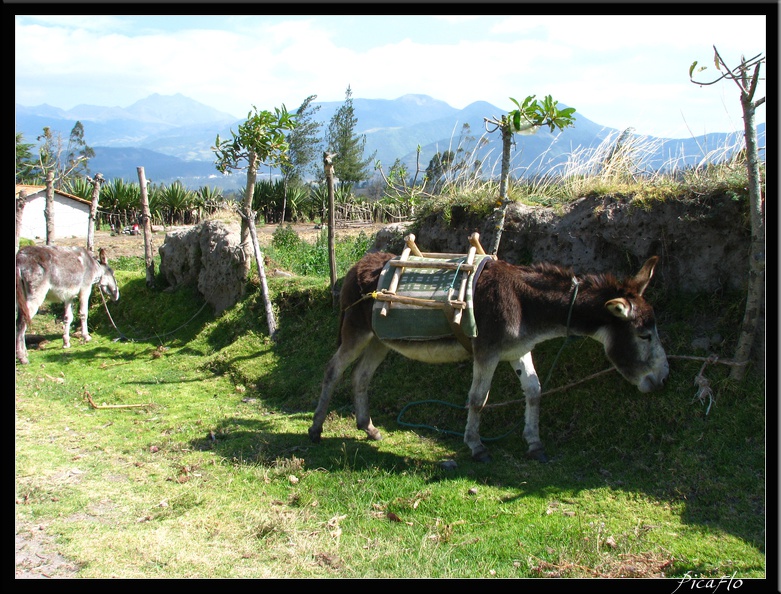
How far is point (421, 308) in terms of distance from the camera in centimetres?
612

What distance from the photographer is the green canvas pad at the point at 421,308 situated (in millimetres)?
6094

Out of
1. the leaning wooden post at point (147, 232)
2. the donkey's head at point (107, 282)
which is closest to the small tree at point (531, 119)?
the leaning wooden post at point (147, 232)

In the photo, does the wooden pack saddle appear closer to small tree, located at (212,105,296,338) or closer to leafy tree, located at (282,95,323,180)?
small tree, located at (212,105,296,338)

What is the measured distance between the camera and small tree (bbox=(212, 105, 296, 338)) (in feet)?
34.4

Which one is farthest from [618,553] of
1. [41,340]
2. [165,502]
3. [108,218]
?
[108,218]

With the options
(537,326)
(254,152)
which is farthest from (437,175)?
(537,326)

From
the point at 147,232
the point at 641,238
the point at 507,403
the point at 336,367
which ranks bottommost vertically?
the point at 507,403

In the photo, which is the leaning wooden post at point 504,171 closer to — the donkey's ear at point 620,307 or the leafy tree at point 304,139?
the donkey's ear at point 620,307

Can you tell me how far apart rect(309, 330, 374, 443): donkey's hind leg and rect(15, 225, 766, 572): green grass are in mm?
195

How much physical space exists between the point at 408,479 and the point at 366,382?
1587 millimetres

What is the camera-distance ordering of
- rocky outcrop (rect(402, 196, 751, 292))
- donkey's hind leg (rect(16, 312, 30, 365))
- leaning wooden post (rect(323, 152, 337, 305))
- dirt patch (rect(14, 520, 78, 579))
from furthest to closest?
donkey's hind leg (rect(16, 312, 30, 365)) → leaning wooden post (rect(323, 152, 337, 305)) → rocky outcrop (rect(402, 196, 751, 292)) → dirt patch (rect(14, 520, 78, 579))

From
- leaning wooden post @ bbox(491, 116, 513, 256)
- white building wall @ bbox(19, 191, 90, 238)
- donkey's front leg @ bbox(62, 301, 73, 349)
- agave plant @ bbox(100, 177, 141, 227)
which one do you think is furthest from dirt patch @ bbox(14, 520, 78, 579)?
white building wall @ bbox(19, 191, 90, 238)
